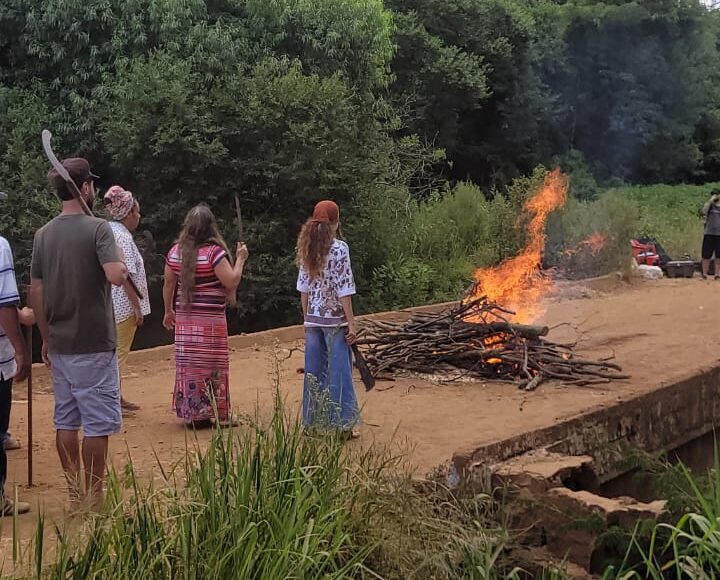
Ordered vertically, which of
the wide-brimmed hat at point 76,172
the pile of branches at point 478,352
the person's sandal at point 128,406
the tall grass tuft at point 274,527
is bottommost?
the person's sandal at point 128,406

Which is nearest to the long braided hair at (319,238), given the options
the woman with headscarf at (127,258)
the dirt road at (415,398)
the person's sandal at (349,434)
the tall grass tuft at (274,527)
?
the dirt road at (415,398)

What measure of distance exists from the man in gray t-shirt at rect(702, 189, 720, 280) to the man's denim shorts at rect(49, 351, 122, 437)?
54.4ft

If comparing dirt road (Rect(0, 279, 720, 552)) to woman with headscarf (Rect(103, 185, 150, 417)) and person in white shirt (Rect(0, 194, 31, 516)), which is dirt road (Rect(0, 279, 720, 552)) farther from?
woman with headscarf (Rect(103, 185, 150, 417))

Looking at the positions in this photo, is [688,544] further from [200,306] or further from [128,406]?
[128,406]

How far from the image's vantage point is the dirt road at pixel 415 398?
667cm

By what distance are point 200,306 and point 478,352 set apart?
3.75m

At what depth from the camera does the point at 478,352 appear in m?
9.89

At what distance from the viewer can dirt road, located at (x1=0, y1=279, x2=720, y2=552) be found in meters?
6.67

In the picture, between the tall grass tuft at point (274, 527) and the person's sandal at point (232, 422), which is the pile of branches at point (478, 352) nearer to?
the person's sandal at point (232, 422)

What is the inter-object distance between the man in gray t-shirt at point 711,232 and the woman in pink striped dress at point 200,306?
14.6 m

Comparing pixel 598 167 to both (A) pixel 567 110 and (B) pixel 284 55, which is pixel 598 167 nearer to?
(A) pixel 567 110

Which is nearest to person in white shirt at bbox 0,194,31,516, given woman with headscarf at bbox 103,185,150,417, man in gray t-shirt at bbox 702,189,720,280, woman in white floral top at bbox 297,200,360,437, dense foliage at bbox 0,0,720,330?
woman with headscarf at bbox 103,185,150,417

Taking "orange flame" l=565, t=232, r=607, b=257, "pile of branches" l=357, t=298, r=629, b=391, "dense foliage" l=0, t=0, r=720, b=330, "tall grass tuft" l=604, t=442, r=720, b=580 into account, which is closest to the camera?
"tall grass tuft" l=604, t=442, r=720, b=580

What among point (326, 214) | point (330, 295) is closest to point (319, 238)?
point (326, 214)
